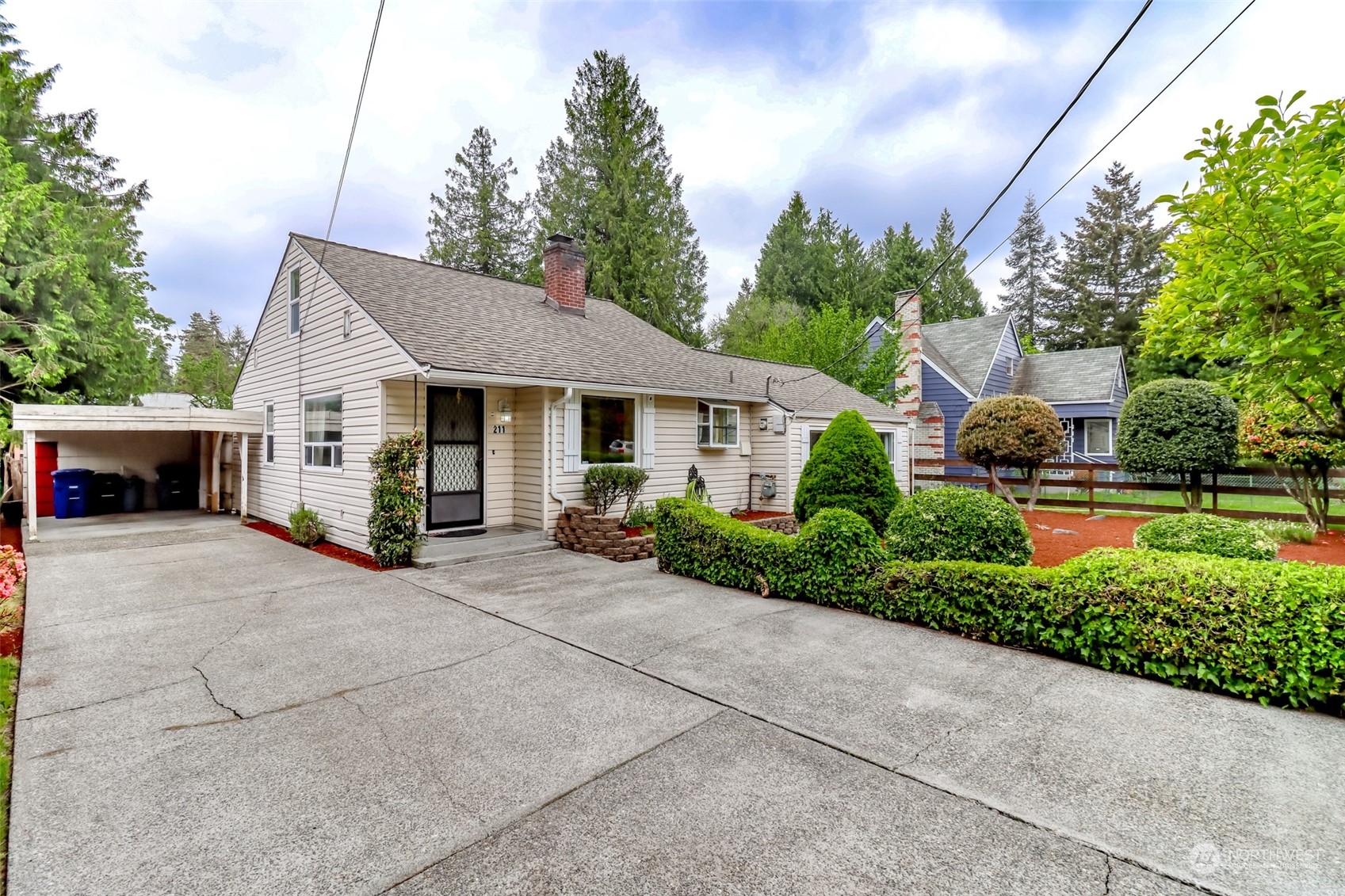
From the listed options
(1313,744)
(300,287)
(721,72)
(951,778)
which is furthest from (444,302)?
(1313,744)

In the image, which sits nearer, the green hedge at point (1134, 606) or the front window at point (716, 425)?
the green hedge at point (1134, 606)

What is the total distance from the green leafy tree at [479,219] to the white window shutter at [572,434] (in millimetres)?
19342

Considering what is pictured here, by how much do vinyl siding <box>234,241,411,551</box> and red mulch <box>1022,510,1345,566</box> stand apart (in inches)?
348

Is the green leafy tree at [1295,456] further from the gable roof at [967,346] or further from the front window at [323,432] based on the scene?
the front window at [323,432]

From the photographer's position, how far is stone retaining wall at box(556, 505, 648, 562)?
26.6 ft

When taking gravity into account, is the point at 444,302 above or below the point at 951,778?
above

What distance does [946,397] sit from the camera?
17.9 meters

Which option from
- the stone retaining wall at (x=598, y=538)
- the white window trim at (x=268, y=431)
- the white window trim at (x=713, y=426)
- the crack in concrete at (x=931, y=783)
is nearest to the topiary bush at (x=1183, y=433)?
the white window trim at (x=713, y=426)

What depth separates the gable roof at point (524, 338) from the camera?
815 centimetres

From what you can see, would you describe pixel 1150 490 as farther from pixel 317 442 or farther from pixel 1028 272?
pixel 1028 272

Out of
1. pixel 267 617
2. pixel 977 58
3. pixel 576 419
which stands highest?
pixel 977 58

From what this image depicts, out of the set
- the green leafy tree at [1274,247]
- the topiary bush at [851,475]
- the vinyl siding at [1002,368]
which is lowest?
the topiary bush at [851,475]

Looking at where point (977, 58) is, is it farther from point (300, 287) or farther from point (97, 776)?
point (300, 287)

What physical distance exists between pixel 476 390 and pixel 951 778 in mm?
8009
